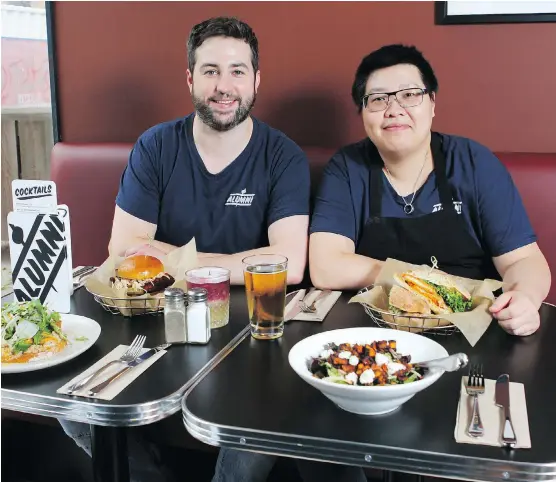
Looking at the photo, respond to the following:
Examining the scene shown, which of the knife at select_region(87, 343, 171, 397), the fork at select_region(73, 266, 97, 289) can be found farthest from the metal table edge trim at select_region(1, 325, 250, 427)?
the fork at select_region(73, 266, 97, 289)

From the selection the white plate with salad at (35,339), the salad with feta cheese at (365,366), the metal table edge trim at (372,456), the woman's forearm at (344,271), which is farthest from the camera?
the woman's forearm at (344,271)

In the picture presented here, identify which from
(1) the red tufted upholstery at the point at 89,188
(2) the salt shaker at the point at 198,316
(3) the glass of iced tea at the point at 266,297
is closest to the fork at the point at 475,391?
(3) the glass of iced tea at the point at 266,297

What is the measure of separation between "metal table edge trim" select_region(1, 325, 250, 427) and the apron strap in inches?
44.8

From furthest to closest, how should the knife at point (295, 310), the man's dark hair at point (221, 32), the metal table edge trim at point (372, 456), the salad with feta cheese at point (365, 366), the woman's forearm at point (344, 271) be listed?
the man's dark hair at point (221, 32) → the woman's forearm at point (344, 271) → the knife at point (295, 310) → the salad with feta cheese at point (365, 366) → the metal table edge trim at point (372, 456)

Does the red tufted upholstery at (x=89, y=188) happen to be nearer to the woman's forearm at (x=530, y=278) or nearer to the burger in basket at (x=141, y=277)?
the burger in basket at (x=141, y=277)

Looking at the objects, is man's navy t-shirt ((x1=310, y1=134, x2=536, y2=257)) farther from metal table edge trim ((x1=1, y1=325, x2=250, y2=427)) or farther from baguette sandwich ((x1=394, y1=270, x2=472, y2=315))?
metal table edge trim ((x1=1, y1=325, x2=250, y2=427))

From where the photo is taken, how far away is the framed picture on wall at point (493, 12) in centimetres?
233

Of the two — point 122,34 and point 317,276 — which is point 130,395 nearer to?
point 317,276

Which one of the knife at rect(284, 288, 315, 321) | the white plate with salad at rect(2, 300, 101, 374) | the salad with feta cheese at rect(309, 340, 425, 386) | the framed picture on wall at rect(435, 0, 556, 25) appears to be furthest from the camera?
the framed picture on wall at rect(435, 0, 556, 25)

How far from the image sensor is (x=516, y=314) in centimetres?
140

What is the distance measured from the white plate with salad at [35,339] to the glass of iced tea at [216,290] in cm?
24

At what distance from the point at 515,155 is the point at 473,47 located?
0.46 meters

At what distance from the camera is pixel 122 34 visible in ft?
9.39

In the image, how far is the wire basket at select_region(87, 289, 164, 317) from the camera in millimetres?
1543
